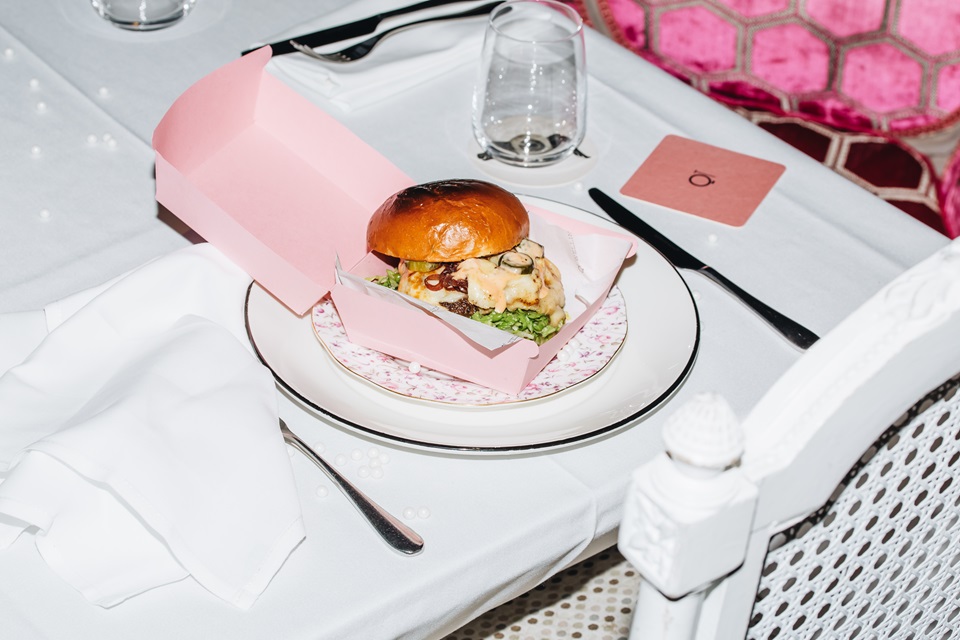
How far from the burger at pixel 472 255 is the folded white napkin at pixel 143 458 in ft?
0.62

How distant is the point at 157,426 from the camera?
3.03 feet

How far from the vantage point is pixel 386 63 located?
→ 152cm

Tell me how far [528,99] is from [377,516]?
0.66 meters

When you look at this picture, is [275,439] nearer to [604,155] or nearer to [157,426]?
[157,426]

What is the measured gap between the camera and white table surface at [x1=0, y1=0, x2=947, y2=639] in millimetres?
868

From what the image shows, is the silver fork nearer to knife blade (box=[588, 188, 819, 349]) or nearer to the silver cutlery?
knife blade (box=[588, 188, 819, 349])

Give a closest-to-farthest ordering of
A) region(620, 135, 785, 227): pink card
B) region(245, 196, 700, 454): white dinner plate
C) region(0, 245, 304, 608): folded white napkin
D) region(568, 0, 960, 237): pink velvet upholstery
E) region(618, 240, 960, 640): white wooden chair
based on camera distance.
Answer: region(618, 240, 960, 640): white wooden chair → region(0, 245, 304, 608): folded white napkin → region(245, 196, 700, 454): white dinner plate → region(620, 135, 785, 227): pink card → region(568, 0, 960, 237): pink velvet upholstery

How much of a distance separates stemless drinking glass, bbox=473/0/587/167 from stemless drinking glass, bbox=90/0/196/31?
0.56m

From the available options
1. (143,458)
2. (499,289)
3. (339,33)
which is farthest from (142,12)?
(143,458)

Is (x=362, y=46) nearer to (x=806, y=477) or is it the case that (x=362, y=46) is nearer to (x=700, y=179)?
(x=700, y=179)

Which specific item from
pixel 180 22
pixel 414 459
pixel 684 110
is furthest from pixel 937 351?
pixel 180 22

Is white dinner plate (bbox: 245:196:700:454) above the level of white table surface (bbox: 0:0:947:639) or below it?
above

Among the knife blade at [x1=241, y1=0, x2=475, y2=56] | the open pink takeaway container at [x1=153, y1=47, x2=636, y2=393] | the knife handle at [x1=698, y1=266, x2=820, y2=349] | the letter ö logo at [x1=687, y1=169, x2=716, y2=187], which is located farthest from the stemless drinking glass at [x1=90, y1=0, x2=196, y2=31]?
the knife handle at [x1=698, y1=266, x2=820, y2=349]

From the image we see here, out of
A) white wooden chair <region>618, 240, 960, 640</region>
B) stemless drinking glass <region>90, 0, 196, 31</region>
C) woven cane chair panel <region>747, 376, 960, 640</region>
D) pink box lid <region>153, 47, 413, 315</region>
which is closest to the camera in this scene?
white wooden chair <region>618, 240, 960, 640</region>
